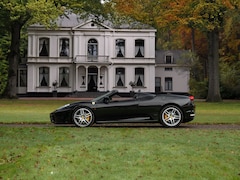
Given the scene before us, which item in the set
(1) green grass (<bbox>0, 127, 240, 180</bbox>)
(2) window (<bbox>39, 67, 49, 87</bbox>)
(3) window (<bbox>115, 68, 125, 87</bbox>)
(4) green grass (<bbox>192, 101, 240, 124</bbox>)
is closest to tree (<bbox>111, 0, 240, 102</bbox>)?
(4) green grass (<bbox>192, 101, 240, 124</bbox>)

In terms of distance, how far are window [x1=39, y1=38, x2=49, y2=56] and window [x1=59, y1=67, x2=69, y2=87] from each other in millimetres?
2793

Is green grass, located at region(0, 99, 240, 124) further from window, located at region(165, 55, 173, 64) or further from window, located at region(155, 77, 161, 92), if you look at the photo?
window, located at region(165, 55, 173, 64)

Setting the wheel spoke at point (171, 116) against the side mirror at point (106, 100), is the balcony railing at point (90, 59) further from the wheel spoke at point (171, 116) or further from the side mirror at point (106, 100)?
the wheel spoke at point (171, 116)

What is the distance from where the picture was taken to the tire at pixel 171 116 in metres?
13.0

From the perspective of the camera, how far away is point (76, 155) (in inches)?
288

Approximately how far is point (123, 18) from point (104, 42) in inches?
839

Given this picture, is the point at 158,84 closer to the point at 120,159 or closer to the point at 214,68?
the point at 214,68

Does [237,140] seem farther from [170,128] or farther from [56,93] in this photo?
[56,93]

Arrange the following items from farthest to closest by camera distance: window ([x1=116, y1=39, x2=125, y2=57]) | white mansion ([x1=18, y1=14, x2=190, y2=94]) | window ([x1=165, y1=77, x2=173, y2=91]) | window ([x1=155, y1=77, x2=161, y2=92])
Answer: window ([x1=165, y1=77, x2=173, y2=91]), window ([x1=155, y1=77, x2=161, y2=92]), window ([x1=116, y1=39, x2=125, y2=57]), white mansion ([x1=18, y1=14, x2=190, y2=94])

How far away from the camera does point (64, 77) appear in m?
53.2

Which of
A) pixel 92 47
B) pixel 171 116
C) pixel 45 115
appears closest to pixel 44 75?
pixel 92 47

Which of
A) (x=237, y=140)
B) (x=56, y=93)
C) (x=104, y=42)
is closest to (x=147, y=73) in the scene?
(x=104, y=42)

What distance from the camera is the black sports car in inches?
512

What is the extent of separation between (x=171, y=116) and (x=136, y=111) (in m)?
1.09
